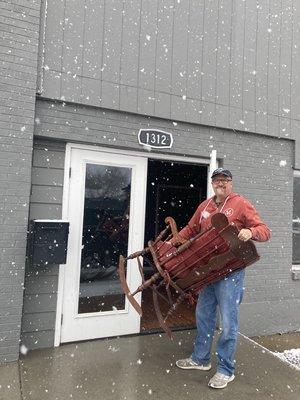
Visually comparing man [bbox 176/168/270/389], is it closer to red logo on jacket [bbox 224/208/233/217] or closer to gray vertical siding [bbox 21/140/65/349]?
red logo on jacket [bbox 224/208/233/217]

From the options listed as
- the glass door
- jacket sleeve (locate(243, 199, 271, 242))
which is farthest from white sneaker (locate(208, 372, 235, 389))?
the glass door

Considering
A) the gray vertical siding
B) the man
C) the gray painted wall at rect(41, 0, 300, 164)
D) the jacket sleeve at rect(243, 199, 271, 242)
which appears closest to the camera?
the jacket sleeve at rect(243, 199, 271, 242)

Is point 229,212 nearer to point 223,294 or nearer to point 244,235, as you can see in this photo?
point 244,235

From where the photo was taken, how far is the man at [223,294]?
3461 millimetres

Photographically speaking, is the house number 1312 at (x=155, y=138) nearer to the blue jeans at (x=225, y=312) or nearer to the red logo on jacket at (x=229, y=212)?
the red logo on jacket at (x=229, y=212)

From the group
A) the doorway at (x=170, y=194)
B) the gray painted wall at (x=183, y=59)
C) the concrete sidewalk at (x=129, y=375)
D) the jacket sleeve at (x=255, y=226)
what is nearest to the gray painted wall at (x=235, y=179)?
the gray painted wall at (x=183, y=59)

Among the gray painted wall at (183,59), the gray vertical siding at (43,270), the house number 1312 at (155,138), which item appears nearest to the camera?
the gray vertical siding at (43,270)

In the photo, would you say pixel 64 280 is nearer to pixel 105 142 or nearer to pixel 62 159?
pixel 62 159

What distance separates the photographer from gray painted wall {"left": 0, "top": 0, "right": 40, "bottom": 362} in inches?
153

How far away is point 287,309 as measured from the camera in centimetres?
573

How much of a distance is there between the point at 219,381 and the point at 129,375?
86 centimetres

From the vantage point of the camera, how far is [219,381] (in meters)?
3.49

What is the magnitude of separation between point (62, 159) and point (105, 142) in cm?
55

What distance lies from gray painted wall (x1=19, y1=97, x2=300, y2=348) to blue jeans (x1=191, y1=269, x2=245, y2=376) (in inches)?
68.4
